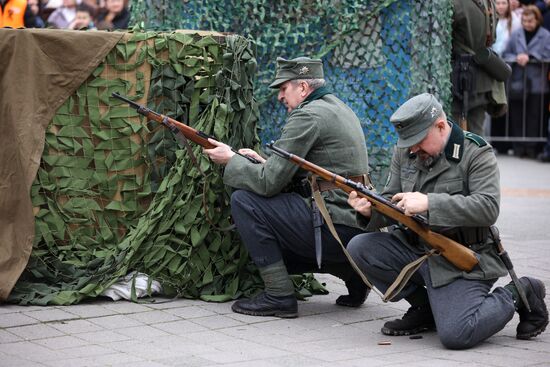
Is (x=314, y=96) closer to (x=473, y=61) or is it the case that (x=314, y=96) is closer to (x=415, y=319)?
(x=415, y=319)

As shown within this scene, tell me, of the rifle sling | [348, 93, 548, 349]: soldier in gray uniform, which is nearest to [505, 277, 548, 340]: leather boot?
[348, 93, 548, 349]: soldier in gray uniform

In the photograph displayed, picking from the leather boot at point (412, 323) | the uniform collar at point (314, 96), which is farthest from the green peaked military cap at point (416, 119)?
the leather boot at point (412, 323)

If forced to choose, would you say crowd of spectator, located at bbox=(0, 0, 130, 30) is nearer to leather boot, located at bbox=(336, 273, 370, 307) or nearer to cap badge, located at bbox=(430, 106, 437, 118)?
leather boot, located at bbox=(336, 273, 370, 307)

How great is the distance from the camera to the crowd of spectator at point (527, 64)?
1476 cm

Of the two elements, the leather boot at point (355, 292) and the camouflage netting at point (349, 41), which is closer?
the leather boot at point (355, 292)

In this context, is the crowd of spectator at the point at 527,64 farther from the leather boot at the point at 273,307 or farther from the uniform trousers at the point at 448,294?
the uniform trousers at the point at 448,294

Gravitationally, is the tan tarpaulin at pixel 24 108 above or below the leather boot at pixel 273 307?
above

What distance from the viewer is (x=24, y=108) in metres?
6.37

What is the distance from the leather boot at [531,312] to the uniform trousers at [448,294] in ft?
0.36

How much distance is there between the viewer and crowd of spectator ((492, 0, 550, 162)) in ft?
48.4

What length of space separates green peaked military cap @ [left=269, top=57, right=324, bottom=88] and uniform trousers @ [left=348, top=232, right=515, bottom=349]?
3.30ft

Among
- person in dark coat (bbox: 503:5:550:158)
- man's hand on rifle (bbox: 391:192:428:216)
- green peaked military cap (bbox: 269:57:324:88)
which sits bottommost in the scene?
person in dark coat (bbox: 503:5:550:158)

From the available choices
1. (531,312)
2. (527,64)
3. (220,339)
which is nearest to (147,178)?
(220,339)

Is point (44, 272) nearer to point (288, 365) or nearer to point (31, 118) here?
point (31, 118)
